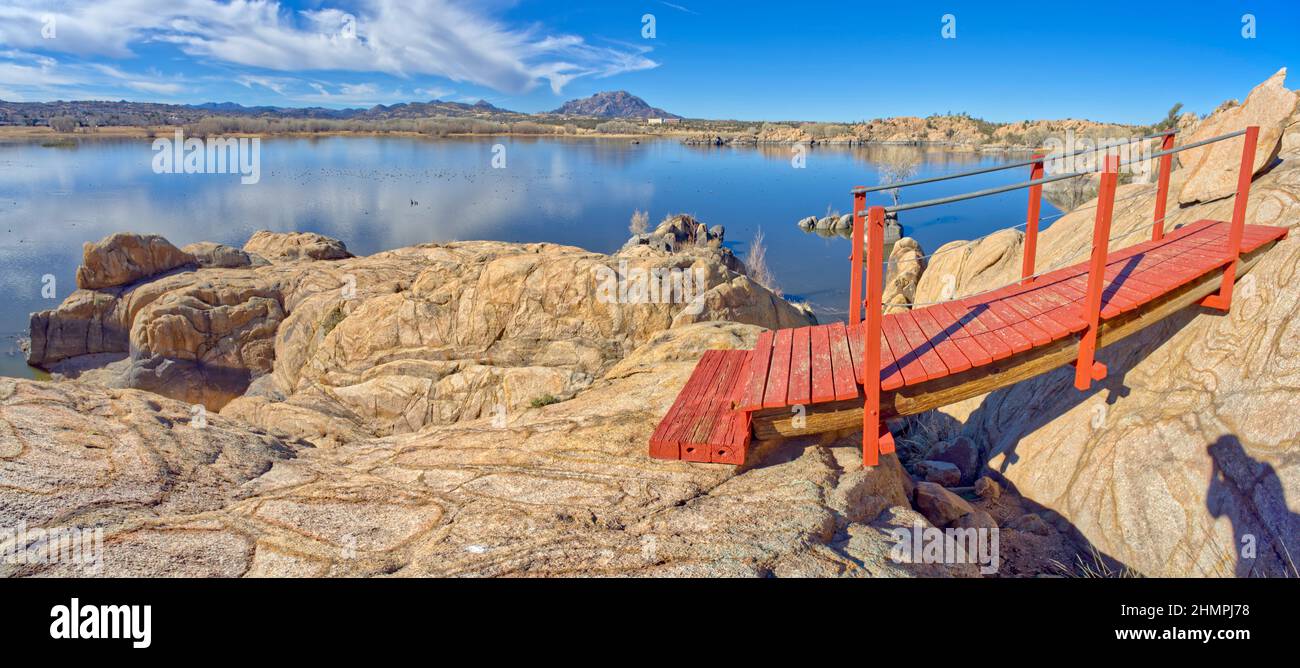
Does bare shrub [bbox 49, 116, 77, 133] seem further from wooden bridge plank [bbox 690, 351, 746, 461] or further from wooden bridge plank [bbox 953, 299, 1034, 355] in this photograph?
wooden bridge plank [bbox 953, 299, 1034, 355]

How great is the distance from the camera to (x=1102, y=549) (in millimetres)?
5891

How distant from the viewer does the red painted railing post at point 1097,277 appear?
5480 mm

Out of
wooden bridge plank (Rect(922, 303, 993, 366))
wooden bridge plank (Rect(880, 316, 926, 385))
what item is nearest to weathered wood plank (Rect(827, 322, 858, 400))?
wooden bridge plank (Rect(880, 316, 926, 385))

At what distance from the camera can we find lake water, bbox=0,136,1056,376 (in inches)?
1552

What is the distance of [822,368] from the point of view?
6070 millimetres

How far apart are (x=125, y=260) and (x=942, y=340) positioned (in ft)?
89.7

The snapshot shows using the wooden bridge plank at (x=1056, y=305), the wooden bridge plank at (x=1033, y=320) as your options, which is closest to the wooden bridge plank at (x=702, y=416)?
the wooden bridge plank at (x=1033, y=320)

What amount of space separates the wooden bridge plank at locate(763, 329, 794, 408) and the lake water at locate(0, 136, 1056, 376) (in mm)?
23535

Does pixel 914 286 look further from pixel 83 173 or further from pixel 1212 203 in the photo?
pixel 83 173

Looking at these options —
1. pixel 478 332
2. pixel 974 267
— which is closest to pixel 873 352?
pixel 478 332

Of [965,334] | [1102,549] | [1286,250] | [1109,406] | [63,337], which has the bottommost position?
[63,337]

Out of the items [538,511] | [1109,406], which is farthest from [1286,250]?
[538,511]

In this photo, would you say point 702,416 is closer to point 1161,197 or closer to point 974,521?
point 974,521
